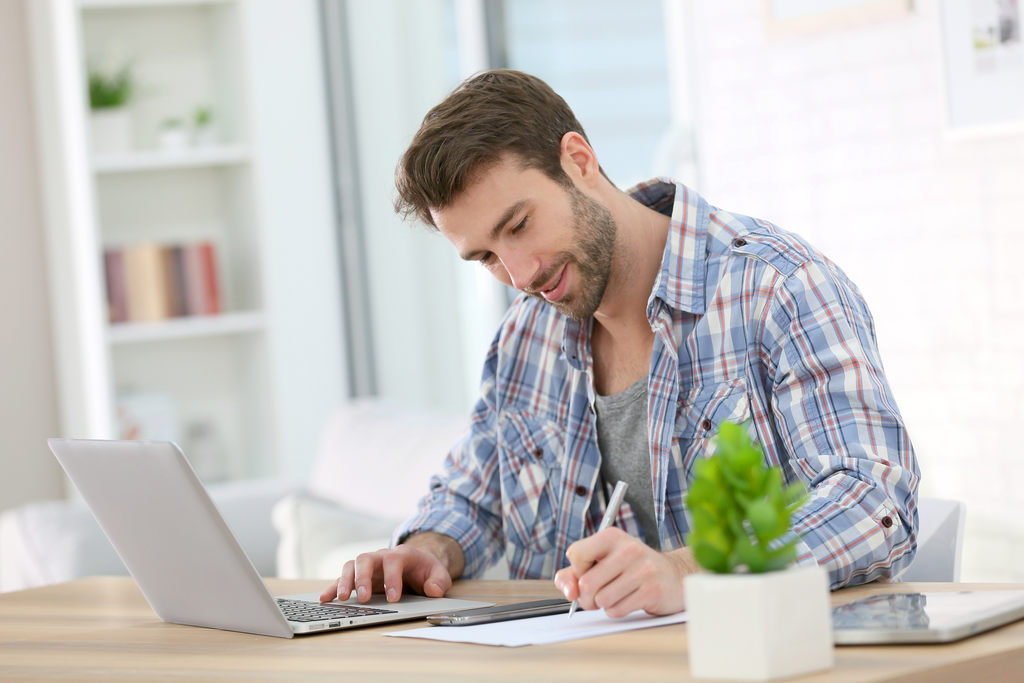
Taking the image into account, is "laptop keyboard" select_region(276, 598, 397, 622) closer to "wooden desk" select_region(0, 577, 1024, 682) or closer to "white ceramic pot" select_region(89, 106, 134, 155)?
"wooden desk" select_region(0, 577, 1024, 682)

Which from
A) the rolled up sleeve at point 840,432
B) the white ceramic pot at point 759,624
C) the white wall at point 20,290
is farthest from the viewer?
the white wall at point 20,290

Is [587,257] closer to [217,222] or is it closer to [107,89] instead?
[107,89]

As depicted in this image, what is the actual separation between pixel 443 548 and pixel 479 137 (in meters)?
0.52

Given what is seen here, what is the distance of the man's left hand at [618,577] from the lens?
3.89 feet

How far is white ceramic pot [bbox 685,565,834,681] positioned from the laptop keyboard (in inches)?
20.8

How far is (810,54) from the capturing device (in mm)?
2803

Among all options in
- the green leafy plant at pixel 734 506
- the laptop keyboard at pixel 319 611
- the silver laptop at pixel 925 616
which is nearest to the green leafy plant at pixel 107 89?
the laptop keyboard at pixel 319 611

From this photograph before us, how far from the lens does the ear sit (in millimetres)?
1710

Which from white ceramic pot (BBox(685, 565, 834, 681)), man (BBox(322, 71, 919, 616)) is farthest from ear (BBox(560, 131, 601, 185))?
white ceramic pot (BBox(685, 565, 834, 681))

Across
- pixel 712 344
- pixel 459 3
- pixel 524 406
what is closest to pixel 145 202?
pixel 459 3

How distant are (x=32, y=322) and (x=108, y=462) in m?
3.18

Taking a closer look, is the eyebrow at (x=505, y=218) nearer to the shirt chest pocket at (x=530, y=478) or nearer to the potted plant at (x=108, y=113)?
the shirt chest pocket at (x=530, y=478)

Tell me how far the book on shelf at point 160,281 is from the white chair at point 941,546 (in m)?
3.02

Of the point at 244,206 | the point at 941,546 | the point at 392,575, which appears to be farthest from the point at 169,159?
the point at 941,546
